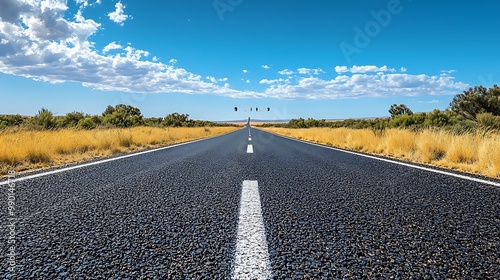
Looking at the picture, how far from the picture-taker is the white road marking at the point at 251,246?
1.58m

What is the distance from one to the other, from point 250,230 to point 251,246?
0.33 m

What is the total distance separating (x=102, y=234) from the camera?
7.32 ft

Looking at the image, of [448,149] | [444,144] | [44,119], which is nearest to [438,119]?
[444,144]

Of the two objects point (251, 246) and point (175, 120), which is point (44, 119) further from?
point (175, 120)

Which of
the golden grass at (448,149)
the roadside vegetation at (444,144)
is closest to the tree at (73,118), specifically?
the roadside vegetation at (444,144)

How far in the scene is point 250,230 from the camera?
2.28m

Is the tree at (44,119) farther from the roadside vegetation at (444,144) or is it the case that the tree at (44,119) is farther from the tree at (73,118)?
the roadside vegetation at (444,144)

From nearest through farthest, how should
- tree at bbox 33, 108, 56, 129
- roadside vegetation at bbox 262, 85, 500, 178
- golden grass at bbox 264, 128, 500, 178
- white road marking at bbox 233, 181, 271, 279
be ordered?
white road marking at bbox 233, 181, 271, 279
golden grass at bbox 264, 128, 500, 178
roadside vegetation at bbox 262, 85, 500, 178
tree at bbox 33, 108, 56, 129

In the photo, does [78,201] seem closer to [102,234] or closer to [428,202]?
[102,234]

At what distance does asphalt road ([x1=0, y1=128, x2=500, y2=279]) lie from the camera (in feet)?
5.42

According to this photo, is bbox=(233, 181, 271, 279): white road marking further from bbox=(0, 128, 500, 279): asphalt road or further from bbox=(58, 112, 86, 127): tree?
bbox=(58, 112, 86, 127): tree

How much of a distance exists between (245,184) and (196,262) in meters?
2.62

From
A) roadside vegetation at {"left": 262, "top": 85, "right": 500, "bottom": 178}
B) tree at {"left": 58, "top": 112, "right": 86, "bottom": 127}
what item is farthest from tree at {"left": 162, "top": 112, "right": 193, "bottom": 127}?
roadside vegetation at {"left": 262, "top": 85, "right": 500, "bottom": 178}

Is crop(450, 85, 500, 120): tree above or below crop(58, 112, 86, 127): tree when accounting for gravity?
above
